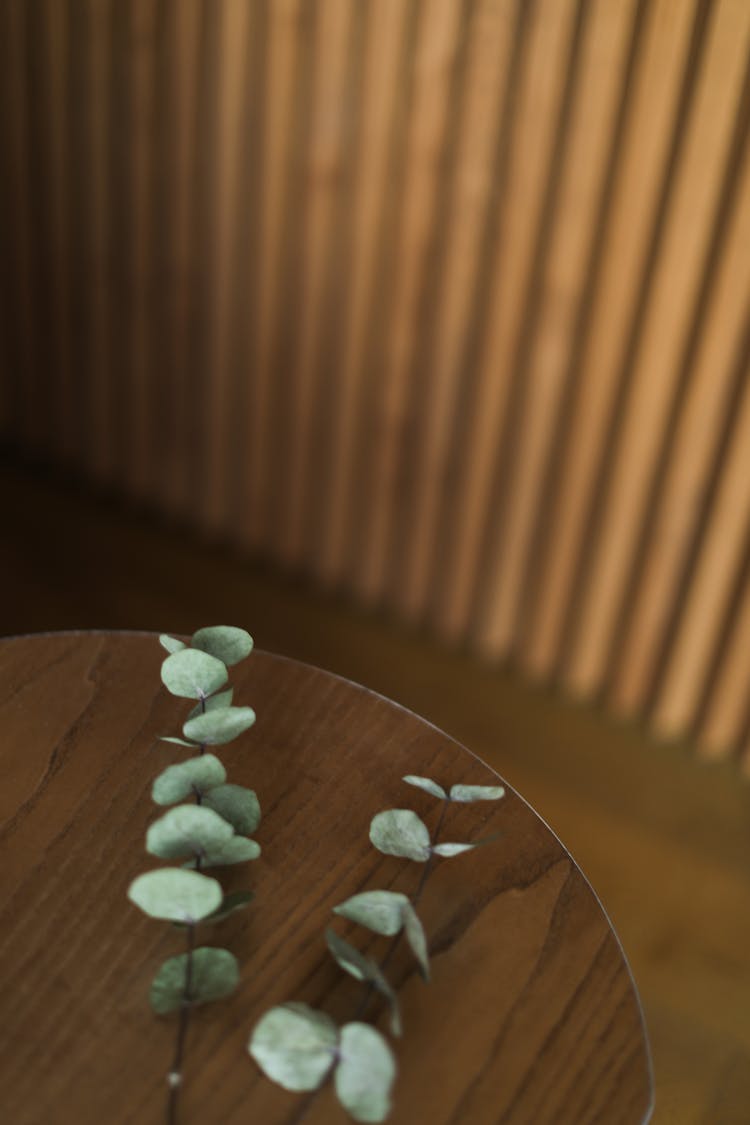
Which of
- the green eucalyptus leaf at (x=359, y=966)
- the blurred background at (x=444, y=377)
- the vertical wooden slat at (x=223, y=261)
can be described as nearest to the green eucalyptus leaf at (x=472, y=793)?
the green eucalyptus leaf at (x=359, y=966)

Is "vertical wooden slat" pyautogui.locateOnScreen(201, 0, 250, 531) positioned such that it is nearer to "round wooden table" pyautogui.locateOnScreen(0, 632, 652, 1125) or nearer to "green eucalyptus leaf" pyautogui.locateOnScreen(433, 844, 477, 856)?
"round wooden table" pyautogui.locateOnScreen(0, 632, 652, 1125)

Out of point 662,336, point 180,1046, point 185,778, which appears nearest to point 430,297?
point 662,336

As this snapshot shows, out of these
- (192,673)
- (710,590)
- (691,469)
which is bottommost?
(710,590)

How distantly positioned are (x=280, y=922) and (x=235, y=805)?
0.07 metres

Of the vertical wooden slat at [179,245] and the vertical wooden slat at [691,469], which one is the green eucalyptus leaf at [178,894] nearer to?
the vertical wooden slat at [691,469]

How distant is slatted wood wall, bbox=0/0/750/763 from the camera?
1.21m

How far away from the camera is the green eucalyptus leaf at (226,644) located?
0.70 metres

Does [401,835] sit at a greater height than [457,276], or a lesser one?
lesser

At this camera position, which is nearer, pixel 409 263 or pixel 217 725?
pixel 217 725

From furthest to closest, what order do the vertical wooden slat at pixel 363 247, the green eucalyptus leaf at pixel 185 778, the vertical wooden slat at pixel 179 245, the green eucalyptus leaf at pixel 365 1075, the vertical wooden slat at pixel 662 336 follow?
the vertical wooden slat at pixel 179 245
the vertical wooden slat at pixel 363 247
the vertical wooden slat at pixel 662 336
the green eucalyptus leaf at pixel 185 778
the green eucalyptus leaf at pixel 365 1075

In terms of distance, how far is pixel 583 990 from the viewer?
2.01ft

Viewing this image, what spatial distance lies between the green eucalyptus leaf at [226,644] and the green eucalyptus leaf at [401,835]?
131mm

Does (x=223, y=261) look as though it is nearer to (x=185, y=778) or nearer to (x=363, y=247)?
(x=363, y=247)

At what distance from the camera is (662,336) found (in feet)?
4.19
